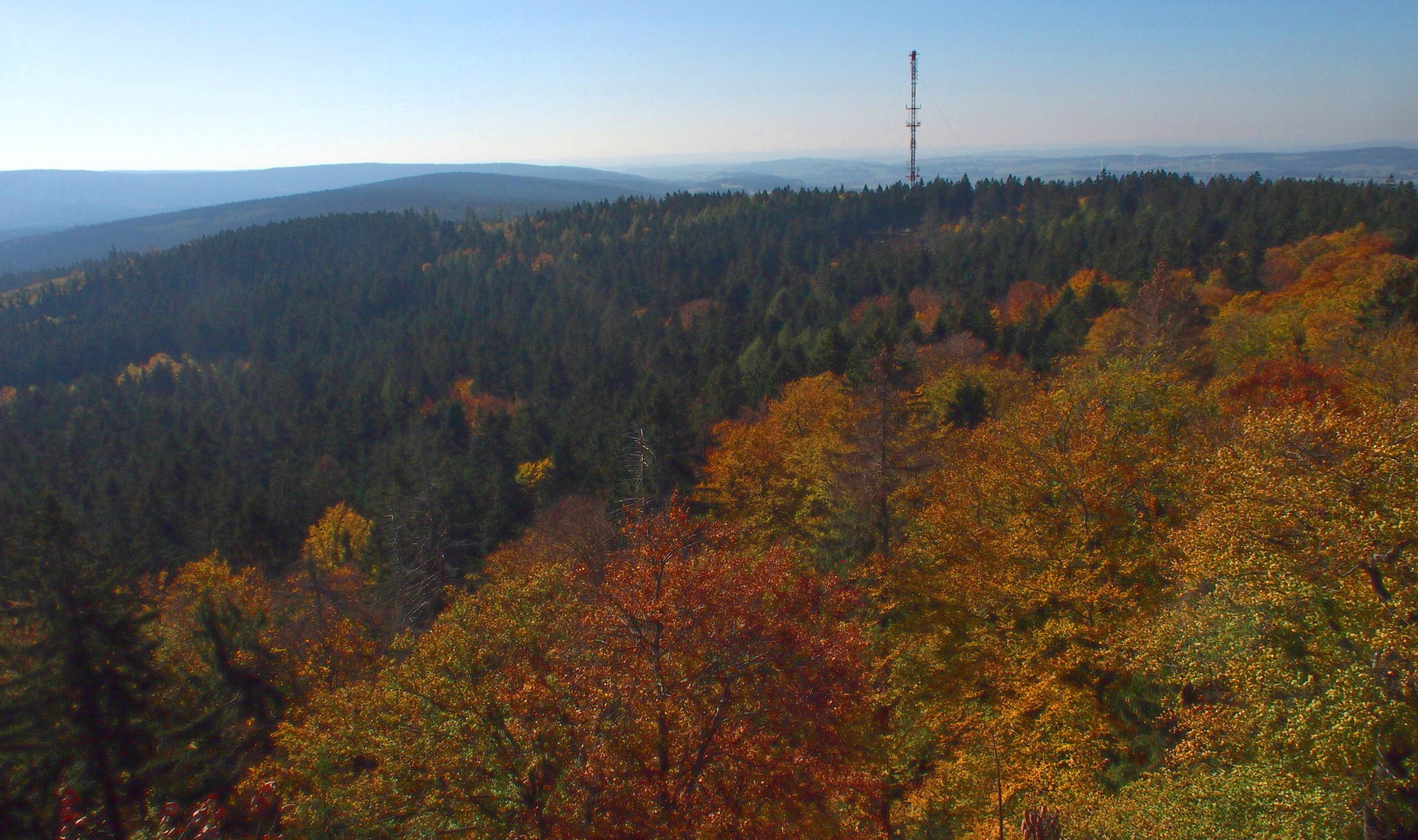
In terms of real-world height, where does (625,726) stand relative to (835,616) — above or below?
above

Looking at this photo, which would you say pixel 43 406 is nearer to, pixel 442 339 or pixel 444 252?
pixel 442 339

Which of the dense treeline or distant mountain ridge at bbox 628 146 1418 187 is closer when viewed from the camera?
the dense treeline

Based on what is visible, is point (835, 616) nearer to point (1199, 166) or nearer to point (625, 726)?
point (625, 726)

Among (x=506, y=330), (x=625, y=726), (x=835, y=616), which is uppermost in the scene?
(x=506, y=330)

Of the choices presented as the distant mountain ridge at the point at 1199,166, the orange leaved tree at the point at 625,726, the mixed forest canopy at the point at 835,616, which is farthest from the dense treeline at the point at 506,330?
the distant mountain ridge at the point at 1199,166

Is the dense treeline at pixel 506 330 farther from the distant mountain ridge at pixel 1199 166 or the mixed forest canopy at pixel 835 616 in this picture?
the distant mountain ridge at pixel 1199 166

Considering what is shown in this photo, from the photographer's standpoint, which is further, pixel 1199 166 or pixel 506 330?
pixel 1199 166

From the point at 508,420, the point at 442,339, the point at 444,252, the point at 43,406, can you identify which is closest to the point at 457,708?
the point at 508,420

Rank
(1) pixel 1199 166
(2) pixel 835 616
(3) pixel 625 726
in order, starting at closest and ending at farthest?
(3) pixel 625 726 → (2) pixel 835 616 → (1) pixel 1199 166

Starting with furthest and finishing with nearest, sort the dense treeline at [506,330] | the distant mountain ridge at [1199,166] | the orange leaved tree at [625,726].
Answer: the distant mountain ridge at [1199,166] → the dense treeline at [506,330] → the orange leaved tree at [625,726]

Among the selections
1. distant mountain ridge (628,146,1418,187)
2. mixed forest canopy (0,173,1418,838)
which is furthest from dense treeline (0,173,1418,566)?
distant mountain ridge (628,146,1418,187)

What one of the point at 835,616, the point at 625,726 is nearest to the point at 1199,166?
the point at 835,616

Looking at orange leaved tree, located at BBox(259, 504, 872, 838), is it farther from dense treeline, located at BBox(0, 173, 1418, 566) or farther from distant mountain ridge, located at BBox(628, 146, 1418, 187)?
distant mountain ridge, located at BBox(628, 146, 1418, 187)
